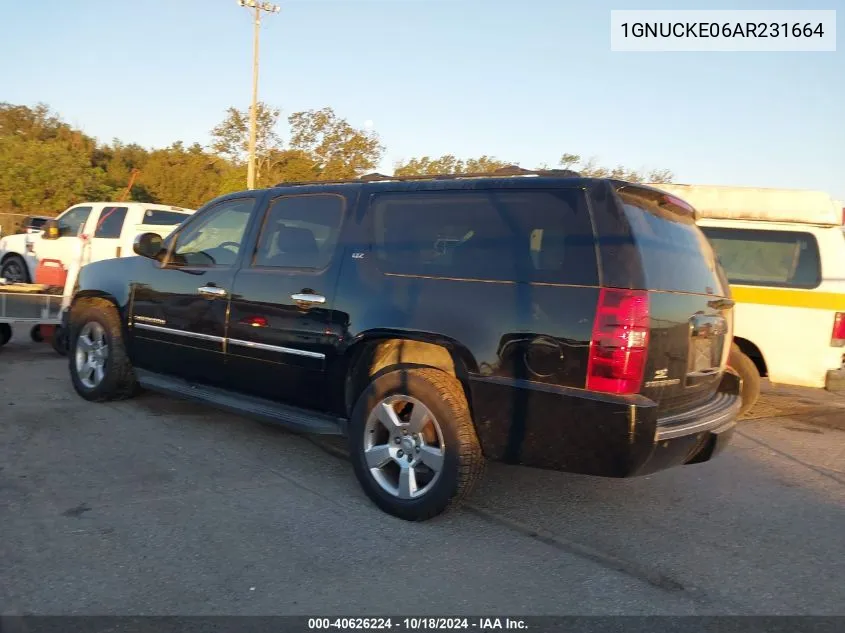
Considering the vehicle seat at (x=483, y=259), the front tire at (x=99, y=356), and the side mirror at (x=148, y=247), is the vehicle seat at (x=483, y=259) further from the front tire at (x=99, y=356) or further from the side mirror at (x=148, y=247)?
the front tire at (x=99, y=356)

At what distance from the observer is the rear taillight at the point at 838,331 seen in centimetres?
632

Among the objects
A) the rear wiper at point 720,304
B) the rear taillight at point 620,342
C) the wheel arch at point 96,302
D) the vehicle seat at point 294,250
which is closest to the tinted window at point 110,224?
the wheel arch at point 96,302

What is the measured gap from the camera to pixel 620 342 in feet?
11.1

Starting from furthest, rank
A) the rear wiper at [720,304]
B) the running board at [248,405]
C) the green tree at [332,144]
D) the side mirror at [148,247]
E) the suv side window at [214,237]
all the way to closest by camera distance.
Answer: the green tree at [332,144] → the side mirror at [148,247] → the suv side window at [214,237] → the running board at [248,405] → the rear wiper at [720,304]

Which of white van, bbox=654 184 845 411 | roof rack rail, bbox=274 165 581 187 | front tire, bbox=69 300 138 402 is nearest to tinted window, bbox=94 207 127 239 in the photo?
front tire, bbox=69 300 138 402

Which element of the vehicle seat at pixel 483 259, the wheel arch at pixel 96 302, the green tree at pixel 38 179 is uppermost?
the green tree at pixel 38 179

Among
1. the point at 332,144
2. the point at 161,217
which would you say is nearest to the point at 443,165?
the point at 332,144

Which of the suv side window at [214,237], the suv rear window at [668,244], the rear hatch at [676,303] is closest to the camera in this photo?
the rear hatch at [676,303]

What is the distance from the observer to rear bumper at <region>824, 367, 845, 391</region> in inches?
246

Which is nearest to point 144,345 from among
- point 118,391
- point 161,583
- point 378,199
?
point 118,391

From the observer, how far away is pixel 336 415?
4.49 metres

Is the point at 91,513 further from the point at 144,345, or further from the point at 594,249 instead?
the point at 594,249

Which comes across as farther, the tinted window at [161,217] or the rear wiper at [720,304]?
the tinted window at [161,217]
